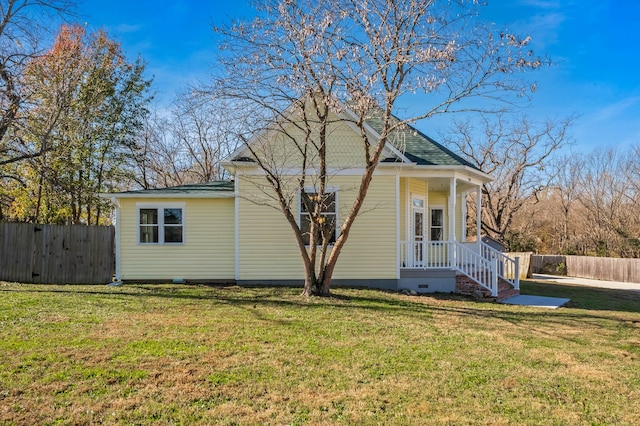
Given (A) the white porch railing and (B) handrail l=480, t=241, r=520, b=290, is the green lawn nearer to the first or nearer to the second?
(A) the white porch railing

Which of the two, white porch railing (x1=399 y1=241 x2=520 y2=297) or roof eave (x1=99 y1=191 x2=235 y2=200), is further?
A: roof eave (x1=99 y1=191 x2=235 y2=200)

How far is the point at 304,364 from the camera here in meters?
5.44

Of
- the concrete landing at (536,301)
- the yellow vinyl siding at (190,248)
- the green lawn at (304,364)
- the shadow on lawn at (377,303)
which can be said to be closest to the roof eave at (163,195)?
the yellow vinyl siding at (190,248)

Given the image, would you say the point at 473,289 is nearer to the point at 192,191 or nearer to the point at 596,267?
the point at 192,191

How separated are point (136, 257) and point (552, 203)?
31.8 m

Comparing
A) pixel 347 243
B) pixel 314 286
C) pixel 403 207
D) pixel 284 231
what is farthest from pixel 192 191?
pixel 403 207

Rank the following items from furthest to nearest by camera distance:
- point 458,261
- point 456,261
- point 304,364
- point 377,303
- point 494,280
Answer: point 458,261, point 456,261, point 494,280, point 377,303, point 304,364

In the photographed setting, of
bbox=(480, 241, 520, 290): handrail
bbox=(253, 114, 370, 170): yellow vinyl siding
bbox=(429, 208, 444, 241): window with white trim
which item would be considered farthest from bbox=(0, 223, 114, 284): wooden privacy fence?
bbox=(480, 241, 520, 290): handrail

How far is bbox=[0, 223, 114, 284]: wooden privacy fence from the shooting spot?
12.8 m

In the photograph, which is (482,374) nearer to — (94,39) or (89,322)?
(89,322)

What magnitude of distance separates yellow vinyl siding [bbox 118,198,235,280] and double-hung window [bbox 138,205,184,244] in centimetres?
13

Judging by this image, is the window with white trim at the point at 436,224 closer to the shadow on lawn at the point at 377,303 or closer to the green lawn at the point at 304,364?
the shadow on lawn at the point at 377,303

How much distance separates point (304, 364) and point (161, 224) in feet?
29.0

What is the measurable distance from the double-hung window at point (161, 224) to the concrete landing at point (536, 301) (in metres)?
9.13
